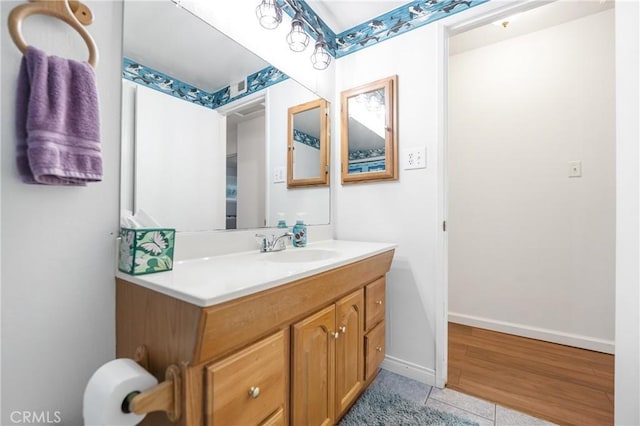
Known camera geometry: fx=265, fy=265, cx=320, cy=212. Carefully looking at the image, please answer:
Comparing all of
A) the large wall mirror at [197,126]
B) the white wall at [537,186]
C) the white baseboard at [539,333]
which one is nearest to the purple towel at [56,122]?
the large wall mirror at [197,126]

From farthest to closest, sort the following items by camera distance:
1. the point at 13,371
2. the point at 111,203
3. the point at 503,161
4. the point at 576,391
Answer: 1. the point at 503,161
2. the point at 576,391
3. the point at 111,203
4. the point at 13,371

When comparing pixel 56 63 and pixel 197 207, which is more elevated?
pixel 56 63

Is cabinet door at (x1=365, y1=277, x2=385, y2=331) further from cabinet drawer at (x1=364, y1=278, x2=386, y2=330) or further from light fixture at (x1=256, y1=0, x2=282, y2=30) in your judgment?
light fixture at (x1=256, y1=0, x2=282, y2=30)

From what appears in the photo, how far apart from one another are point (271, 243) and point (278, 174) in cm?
43

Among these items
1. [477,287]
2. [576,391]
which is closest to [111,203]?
[576,391]

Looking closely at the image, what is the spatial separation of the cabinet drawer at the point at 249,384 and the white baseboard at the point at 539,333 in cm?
217

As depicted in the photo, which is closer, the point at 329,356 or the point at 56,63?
the point at 56,63

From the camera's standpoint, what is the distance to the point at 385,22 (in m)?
1.74

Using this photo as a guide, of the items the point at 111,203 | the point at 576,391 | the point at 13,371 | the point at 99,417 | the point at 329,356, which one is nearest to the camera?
the point at 99,417

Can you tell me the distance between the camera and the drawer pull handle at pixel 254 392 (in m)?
0.76

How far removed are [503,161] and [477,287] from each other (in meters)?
1.14

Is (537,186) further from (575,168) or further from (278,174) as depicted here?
(278,174)

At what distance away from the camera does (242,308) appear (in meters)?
0.69

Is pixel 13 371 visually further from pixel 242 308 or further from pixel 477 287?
pixel 477 287
